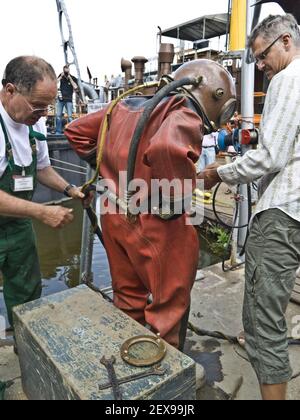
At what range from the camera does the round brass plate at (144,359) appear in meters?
1.42

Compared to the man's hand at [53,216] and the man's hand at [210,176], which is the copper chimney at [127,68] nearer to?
the man's hand at [210,176]

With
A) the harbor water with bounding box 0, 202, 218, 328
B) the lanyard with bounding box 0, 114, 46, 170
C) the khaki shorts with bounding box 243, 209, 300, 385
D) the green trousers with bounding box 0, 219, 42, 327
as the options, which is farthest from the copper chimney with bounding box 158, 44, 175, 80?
the harbor water with bounding box 0, 202, 218, 328

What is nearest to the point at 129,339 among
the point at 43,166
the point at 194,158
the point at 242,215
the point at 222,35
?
the point at 194,158

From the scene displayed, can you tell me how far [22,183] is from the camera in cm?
228

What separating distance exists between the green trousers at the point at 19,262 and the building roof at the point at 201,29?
42.3 feet

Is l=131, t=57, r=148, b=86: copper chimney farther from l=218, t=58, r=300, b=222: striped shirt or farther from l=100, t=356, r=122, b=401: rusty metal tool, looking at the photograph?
l=100, t=356, r=122, b=401: rusty metal tool

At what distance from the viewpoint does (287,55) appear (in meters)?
1.76

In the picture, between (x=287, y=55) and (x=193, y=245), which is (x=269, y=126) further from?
(x=193, y=245)

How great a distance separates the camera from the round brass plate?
4.66 feet

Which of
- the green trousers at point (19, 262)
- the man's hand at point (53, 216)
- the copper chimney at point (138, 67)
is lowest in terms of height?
the green trousers at point (19, 262)

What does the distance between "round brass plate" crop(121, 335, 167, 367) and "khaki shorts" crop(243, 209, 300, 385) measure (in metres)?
0.58

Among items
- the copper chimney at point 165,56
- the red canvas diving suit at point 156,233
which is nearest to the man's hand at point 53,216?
the red canvas diving suit at point 156,233

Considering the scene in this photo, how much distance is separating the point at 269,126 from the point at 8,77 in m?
1.55
